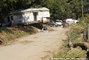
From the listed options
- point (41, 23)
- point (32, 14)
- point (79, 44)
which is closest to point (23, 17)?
point (32, 14)

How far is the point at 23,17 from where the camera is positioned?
23344mm

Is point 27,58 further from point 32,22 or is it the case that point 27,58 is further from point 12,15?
point 12,15

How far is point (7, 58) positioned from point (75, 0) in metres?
41.6

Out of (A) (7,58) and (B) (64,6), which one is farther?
(B) (64,6)

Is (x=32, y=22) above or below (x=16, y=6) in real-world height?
below

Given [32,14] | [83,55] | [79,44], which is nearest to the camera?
[83,55]

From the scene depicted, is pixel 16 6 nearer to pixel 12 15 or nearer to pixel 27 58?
pixel 12 15

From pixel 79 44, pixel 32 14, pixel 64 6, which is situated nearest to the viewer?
pixel 79 44

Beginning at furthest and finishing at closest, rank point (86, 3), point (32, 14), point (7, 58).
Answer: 1. point (86, 3)
2. point (32, 14)
3. point (7, 58)

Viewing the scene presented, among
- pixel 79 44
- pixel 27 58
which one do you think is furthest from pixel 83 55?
pixel 27 58

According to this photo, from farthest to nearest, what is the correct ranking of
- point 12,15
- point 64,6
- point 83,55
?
→ point 64,6, point 12,15, point 83,55

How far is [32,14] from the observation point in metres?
23.2

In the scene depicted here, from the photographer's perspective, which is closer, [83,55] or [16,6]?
[83,55]

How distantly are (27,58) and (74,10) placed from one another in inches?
1595
